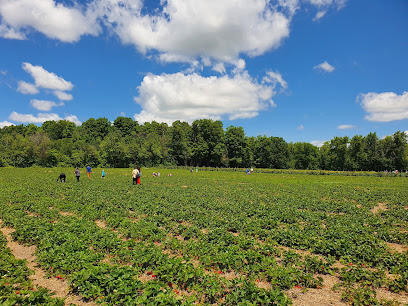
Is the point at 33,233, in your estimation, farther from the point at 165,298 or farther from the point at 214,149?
the point at 214,149

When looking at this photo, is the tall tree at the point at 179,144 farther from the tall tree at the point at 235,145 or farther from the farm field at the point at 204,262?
the farm field at the point at 204,262

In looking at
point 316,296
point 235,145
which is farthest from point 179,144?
point 316,296

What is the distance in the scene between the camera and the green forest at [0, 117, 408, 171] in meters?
78.3

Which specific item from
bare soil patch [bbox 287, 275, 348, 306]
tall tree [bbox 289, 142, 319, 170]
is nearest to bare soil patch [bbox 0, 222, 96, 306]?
bare soil patch [bbox 287, 275, 348, 306]

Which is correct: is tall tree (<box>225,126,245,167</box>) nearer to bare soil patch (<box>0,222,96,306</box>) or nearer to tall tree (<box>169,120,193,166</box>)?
tall tree (<box>169,120,193,166</box>)

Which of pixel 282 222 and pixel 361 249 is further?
pixel 282 222

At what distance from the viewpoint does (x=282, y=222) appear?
1253cm

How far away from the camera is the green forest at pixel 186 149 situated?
7831 centimetres

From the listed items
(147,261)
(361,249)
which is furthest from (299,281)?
(147,261)

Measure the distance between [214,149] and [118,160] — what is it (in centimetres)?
3785

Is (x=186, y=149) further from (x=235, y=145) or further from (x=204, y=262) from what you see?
(x=204, y=262)

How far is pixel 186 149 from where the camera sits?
94188 mm

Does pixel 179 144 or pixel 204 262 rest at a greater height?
pixel 179 144

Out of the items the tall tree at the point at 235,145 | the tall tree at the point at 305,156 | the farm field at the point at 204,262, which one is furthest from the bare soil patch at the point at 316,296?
the tall tree at the point at 305,156
